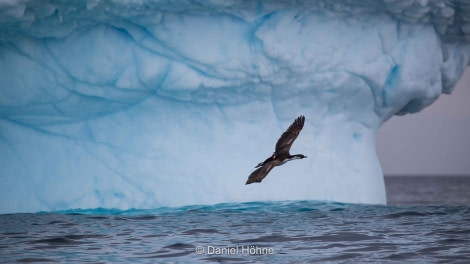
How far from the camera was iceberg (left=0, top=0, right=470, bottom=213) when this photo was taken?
10.7m

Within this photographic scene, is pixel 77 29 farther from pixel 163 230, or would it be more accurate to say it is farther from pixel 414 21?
Answer: pixel 414 21

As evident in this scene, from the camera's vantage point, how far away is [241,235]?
Result: 803 cm

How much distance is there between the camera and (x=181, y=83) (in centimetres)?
1078

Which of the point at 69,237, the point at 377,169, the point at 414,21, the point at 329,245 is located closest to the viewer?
the point at 329,245

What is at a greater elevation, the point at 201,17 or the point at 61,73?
the point at 201,17

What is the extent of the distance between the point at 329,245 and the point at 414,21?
5.40m

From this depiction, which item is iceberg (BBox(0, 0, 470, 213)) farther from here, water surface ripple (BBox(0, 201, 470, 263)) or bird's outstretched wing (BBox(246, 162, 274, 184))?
bird's outstretched wing (BBox(246, 162, 274, 184))

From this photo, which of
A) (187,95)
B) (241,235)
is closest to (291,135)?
(241,235)

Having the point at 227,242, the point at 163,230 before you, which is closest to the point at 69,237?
the point at 163,230

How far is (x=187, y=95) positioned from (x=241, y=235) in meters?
3.46

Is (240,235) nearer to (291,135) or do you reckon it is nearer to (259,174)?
(291,135)

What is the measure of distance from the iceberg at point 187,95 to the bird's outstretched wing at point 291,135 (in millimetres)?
3949

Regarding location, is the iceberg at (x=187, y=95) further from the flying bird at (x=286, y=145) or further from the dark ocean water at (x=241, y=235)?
the flying bird at (x=286, y=145)

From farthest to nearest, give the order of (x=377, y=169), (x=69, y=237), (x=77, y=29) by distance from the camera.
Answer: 1. (x=377, y=169)
2. (x=77, y=29)
3. (x=69, y=237)
